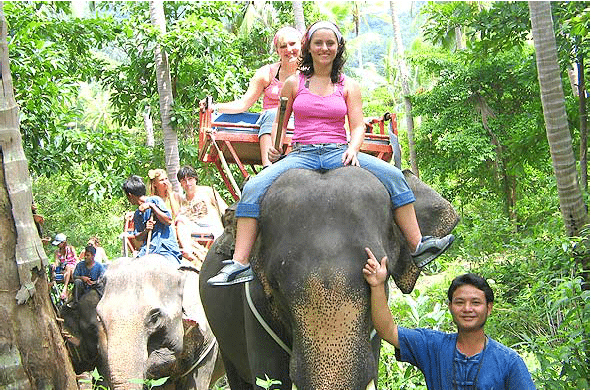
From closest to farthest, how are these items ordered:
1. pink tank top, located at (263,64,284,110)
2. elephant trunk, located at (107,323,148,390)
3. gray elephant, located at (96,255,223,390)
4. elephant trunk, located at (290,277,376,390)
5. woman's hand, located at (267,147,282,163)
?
elephant trunk, located at (290,277,376,390) → woman's hand, located at (267,147,282,163) → pink tank top, located at (263,64,284,110) → elephant trunk, located at (107,323,148,390) → gray elephant, located at (96,255,223,390)

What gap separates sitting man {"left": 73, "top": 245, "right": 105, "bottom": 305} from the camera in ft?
26.1

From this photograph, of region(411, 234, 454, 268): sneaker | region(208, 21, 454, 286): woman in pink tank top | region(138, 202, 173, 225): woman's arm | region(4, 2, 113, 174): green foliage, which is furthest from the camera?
region(4, 2, 113, 174): green foliage

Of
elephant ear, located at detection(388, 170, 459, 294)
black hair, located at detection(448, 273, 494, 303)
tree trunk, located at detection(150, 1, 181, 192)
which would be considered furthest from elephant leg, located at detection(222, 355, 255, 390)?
tree trunk, located at detection(150, 1, 181, 192)

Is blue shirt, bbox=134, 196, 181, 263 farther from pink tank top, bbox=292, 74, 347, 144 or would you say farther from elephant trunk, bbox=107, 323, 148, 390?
pink tank top, bbox=292, 74, 347, 144

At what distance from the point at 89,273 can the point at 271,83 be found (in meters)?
3.51

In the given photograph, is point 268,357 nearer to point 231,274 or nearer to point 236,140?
point 231,274

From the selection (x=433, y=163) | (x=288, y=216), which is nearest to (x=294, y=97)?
(x=288, y=216)

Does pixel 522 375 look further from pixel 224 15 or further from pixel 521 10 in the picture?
pixel 224 15

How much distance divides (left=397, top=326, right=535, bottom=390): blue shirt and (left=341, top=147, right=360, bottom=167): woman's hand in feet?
2.90

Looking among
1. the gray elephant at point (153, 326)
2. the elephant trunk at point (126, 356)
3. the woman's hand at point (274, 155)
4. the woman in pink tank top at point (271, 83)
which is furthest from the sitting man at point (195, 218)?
the woman's hand at point (274, 155)

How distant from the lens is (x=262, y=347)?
4.13m

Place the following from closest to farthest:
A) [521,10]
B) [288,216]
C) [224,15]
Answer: [288,216], [521,10], [224,15]

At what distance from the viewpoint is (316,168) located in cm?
392

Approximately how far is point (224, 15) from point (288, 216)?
428 inches
